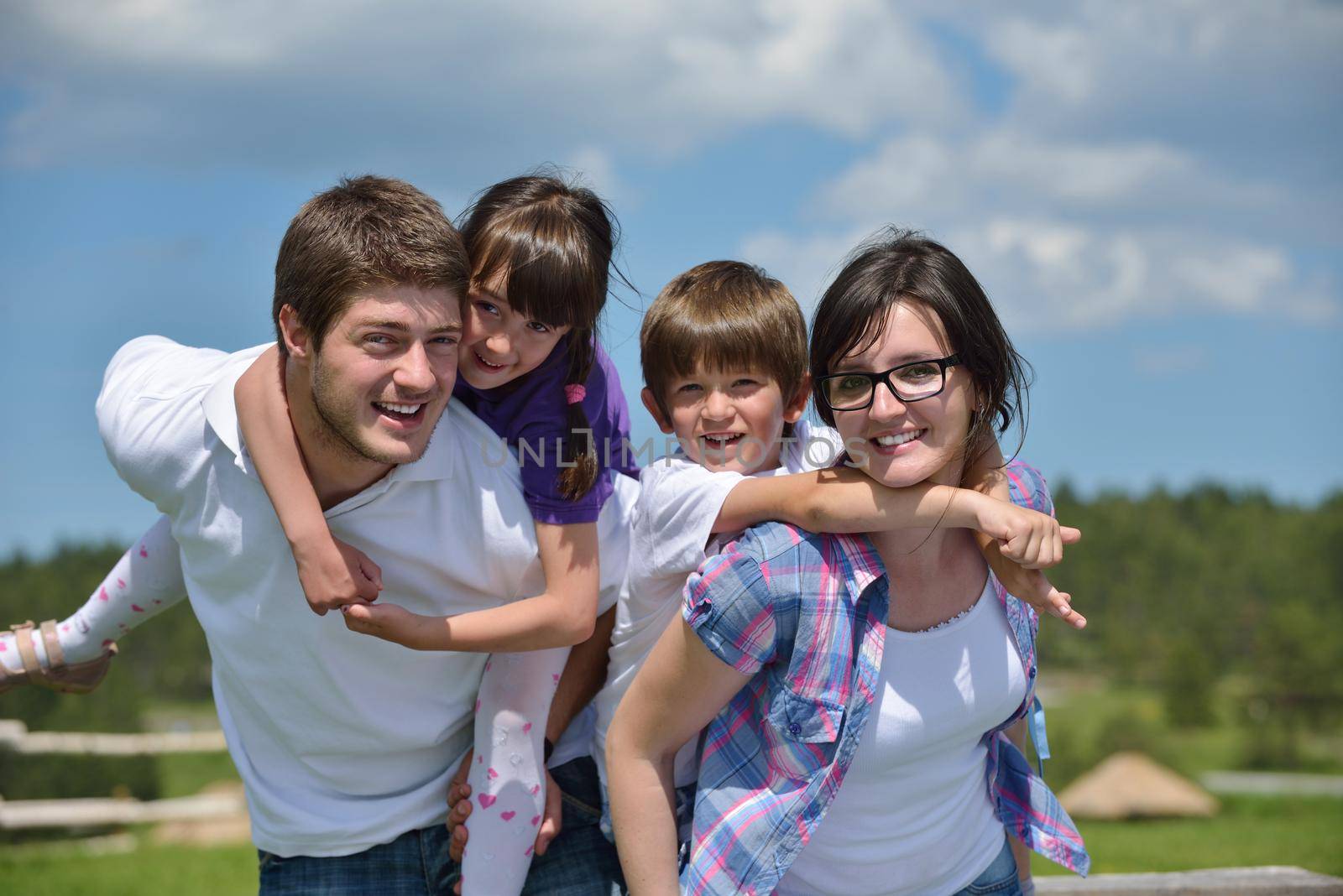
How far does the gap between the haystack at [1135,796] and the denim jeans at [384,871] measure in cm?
1687

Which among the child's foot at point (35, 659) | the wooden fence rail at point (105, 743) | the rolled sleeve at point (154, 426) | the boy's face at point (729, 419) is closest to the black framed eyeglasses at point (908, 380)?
the boy's face at point (729, 419)

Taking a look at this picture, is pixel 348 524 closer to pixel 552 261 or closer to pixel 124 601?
pixel 552 261

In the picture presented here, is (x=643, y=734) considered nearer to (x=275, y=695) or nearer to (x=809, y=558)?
(x=809, y=558)

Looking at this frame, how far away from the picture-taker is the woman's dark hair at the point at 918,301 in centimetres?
226

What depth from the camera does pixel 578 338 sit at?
2.89m

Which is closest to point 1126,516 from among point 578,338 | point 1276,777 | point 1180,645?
point 1180,645

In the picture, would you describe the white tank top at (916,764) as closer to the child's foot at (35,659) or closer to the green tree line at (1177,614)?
the child's foot at (35,659)

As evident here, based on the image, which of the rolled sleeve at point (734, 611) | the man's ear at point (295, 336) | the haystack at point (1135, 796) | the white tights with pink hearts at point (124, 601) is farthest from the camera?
the haystack at point (1135, 796)

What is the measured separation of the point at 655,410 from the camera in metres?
2.88

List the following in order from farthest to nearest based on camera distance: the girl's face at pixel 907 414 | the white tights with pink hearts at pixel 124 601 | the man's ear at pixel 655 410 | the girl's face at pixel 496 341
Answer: the white tights with pink hearts at pixel 124 601 → the man's ear at pixel 655 410 → the girl's face at pixel 496 341 → the girl's face at pixel 907 414

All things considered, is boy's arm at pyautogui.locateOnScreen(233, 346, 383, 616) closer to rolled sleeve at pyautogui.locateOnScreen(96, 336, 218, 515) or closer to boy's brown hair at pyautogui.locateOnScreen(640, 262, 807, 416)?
rolled sleeve at pyautogui.locateOnScreen(96, 336, 218, 515)

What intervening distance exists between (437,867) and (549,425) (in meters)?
1.08

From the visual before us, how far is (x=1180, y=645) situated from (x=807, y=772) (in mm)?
32315

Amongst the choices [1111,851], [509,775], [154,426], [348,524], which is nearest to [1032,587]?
[509,775]
